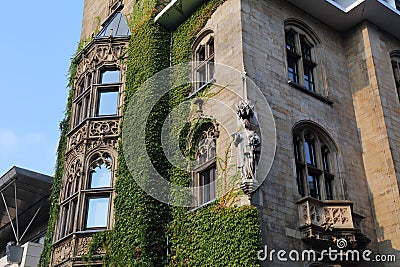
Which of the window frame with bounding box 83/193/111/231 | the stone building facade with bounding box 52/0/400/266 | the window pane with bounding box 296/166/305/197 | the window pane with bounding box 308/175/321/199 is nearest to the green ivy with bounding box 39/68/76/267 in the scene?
the stone building facade with bounding box 52/0/400/266

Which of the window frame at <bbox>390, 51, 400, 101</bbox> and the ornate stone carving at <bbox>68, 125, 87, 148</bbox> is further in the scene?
the window frame at <bbox>390, 51, 400, 101</bbox>

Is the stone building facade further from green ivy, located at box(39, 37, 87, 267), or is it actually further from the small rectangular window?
green ivy, located at box(39, 37, 87, 267)

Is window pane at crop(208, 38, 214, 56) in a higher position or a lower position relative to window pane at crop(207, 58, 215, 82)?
higher

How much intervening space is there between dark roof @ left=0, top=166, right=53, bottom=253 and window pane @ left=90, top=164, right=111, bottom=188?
318 inches

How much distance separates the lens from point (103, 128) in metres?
22.4

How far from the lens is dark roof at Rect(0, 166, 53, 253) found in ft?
93.1

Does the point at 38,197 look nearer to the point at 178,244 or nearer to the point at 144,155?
the point at 144,155

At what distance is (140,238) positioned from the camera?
18391 millimetres

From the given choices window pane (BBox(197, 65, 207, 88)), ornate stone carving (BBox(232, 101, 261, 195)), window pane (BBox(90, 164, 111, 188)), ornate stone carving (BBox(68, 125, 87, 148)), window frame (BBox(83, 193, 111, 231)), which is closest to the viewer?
ornate stone carving (BBox(232, 101, 261, 195))

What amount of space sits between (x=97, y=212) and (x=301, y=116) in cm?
876

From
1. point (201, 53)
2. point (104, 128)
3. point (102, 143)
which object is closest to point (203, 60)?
point (201, 53)

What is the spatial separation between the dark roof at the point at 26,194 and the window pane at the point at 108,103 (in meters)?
7.47

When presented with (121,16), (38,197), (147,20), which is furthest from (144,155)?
(38,197)

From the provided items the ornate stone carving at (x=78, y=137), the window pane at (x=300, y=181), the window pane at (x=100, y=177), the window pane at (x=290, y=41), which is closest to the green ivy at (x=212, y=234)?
the window pane at (x=100, y=177)
